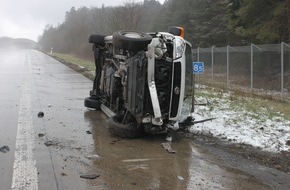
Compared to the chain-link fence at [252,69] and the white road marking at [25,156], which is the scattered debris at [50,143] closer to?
the white road marking at [25,156]

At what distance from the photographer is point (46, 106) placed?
10477 mm

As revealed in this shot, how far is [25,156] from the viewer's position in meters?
5.98

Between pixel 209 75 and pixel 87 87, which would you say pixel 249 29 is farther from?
pixel 87 87

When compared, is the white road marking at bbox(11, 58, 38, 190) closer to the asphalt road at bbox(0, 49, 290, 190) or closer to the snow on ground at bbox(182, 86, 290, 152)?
the asphalt road at bbox(0, 49, 290, 190)

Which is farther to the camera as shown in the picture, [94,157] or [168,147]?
[168,147]

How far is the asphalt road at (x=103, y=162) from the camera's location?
500 cm

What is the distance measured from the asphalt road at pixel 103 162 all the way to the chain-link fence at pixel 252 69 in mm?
8629

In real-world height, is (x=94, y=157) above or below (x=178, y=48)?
below

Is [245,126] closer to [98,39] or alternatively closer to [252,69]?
Result: [98,39]

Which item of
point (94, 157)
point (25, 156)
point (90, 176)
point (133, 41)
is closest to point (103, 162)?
point (94, 157)

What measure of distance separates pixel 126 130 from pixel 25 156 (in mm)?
1977

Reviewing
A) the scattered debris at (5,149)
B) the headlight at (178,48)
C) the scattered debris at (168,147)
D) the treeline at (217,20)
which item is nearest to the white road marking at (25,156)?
the scattered debris at (5,149)

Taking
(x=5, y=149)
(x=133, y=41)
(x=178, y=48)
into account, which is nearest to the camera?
(x=5, y=149)

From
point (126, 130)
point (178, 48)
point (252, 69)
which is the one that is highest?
point (178, 48)
